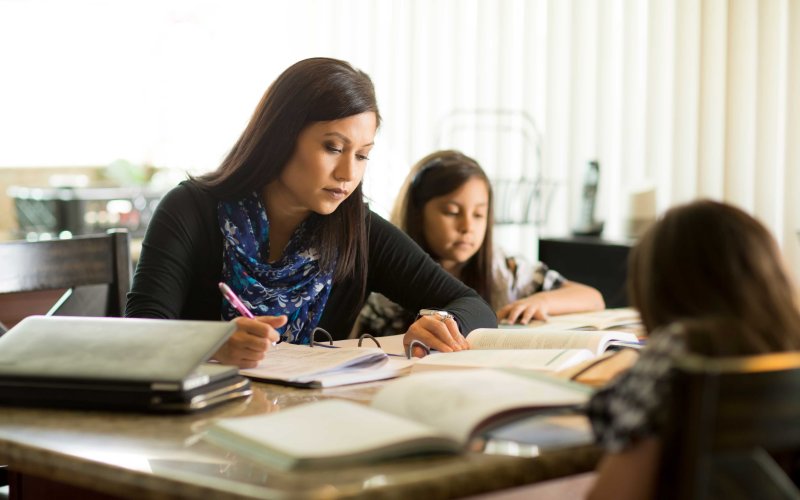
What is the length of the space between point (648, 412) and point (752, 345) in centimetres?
13

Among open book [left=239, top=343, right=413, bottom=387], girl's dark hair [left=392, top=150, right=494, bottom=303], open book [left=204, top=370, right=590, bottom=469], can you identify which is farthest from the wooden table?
girl's dark hair [left=392, top=150, right=494, bottom=303]

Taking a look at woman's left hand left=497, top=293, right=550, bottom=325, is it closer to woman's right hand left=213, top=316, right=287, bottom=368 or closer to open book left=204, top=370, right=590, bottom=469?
woman's right hand left=213, top=316, right=287, bottom=368

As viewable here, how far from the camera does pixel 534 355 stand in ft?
4.71

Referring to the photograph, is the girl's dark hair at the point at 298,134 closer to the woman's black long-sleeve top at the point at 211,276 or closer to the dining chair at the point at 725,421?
the woman's black long-sleeve top at the point at 211,276

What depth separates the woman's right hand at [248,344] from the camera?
1432mm

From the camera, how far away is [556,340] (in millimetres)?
1606

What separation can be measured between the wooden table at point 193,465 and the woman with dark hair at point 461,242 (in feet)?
4.04

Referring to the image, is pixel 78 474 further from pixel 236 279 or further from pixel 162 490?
pixel 236 279

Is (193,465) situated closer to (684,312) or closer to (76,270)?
(684,312)

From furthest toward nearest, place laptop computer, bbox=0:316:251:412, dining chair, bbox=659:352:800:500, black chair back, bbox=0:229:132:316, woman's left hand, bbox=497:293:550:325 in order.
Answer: woman's left hand, bbox=497:293:550:325
black chair back, bbox=0:229:132:316
laptop computer, bbox=0:316:251:412
dining chair, bbox=659:352:800:500

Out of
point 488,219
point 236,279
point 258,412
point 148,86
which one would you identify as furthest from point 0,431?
point 148,86

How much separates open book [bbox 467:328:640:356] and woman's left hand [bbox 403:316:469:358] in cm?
4

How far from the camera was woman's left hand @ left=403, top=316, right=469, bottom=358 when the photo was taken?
164cm

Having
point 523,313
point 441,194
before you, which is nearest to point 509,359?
point 523,313
